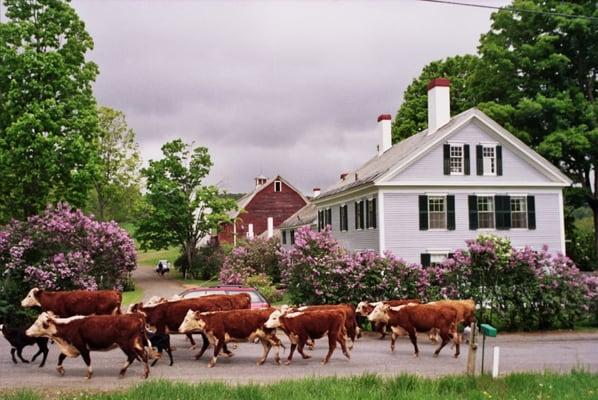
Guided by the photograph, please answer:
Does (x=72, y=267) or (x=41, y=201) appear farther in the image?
A: (x=41, y=201)

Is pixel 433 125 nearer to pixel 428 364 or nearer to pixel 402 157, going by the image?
pixel 402 157

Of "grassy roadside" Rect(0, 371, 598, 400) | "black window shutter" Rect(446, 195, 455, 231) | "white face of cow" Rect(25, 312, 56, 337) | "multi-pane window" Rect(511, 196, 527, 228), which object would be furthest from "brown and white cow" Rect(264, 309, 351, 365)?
"multi-pane window" Rect(511, 196, 527, 228)

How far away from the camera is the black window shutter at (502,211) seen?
3247cm

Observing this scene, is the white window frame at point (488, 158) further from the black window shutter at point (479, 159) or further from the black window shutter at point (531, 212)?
the black window shutter at point (531, 212)

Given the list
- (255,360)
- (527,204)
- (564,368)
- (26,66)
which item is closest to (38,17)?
(26,66)

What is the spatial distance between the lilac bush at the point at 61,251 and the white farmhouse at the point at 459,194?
41.7 feet

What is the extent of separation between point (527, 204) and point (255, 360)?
69.8ft

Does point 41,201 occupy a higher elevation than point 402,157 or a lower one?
lower

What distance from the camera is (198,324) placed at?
49.2 feet

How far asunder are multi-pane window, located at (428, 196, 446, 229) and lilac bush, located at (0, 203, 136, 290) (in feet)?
47.6

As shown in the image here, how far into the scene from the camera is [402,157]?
32094mm

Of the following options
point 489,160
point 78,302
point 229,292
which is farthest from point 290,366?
point 489,160

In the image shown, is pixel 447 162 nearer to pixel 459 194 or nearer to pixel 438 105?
pixel 459 194

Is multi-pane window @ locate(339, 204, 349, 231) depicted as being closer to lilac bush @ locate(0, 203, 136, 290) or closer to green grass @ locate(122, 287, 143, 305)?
green grass @ locate(122, 287, 143, 305)
